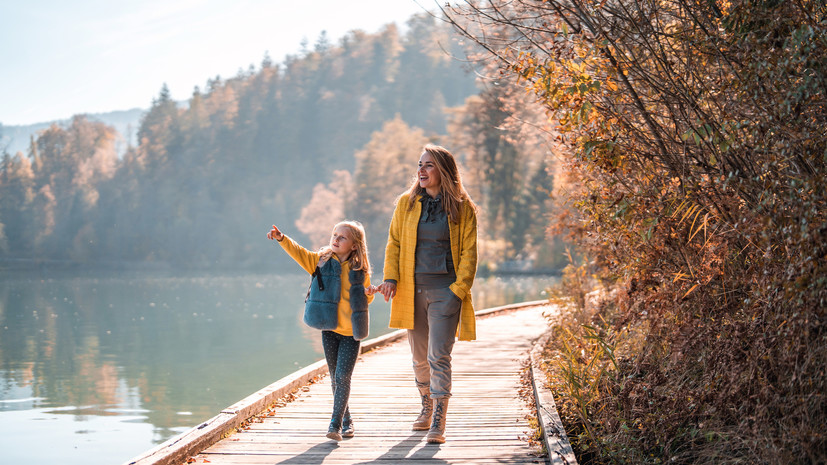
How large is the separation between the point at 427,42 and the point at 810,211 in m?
107

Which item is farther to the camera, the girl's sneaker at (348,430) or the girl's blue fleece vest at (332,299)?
the girl's sneaker at (348,430)

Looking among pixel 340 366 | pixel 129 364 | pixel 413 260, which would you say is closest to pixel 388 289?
pixel 413 260

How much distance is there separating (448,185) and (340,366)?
1.23m

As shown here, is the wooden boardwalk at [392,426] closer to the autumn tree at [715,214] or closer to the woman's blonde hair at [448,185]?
the autumn tree at [715,214]

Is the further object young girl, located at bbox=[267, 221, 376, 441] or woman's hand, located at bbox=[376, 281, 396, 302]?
young girl, located at bbox=[267, 221, 376, 441]

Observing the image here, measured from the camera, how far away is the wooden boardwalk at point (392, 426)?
408cm

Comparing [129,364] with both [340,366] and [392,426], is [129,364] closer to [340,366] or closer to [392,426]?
[392,426]

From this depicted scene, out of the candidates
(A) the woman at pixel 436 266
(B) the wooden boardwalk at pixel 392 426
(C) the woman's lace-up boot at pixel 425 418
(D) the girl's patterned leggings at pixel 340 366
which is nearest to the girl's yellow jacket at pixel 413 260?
(A) the woman at pixel 436 266

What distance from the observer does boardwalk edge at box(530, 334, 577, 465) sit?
386 centimetres

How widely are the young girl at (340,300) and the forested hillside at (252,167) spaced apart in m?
39.3

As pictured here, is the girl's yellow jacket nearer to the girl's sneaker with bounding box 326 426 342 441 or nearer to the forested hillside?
the girl's sneaker with bounding box 326 426 342 441

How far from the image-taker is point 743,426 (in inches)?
126

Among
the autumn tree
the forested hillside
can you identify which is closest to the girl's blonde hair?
the autumn tree

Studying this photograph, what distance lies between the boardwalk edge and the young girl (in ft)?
3.79
